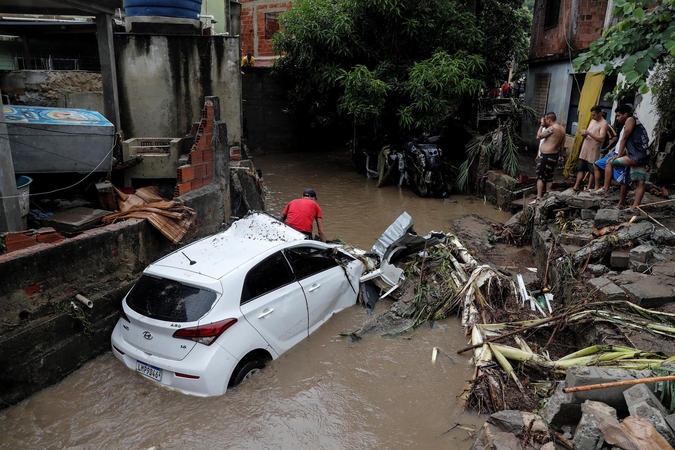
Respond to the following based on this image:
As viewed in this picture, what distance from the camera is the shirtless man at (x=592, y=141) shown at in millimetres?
8859

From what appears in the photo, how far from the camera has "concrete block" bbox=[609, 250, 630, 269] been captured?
6.46m

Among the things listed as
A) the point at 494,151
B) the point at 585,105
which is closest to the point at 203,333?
the point at 494,151

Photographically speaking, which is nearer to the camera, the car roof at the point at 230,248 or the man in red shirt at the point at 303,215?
the car roof at the point at 230,248

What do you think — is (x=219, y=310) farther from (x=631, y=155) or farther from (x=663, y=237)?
(x=631, y=155)

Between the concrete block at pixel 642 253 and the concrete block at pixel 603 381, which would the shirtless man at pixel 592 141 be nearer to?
the concrete block at pixel 642 253

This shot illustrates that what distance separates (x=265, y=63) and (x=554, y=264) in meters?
18.5

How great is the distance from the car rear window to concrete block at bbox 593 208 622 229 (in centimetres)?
612

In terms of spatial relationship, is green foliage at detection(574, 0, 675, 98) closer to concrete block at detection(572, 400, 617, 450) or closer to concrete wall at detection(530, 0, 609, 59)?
concrete block at detection(572, 400, 617, 450)

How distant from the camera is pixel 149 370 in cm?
462

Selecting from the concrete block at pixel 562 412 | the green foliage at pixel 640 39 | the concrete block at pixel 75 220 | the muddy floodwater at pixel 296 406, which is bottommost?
the muddy floodwater at pixel 296 406

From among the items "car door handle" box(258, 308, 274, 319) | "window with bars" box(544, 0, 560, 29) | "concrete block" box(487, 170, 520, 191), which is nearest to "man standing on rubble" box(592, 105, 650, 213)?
"concrete block" box(487, 170, 520, 191)

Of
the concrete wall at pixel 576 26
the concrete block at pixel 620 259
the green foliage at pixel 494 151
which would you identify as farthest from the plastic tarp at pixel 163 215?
the concrete wall at pixel 576 26

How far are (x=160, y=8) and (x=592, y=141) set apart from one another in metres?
8.75

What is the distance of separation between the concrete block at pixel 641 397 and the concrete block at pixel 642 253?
123 inches
